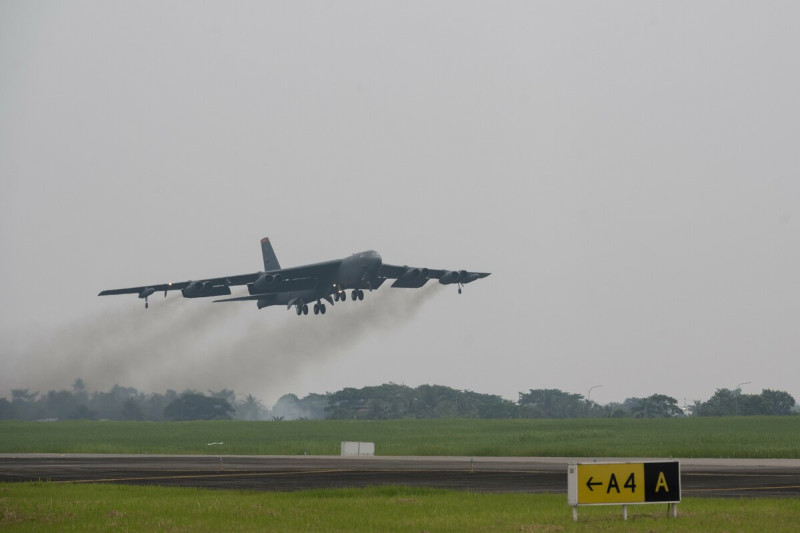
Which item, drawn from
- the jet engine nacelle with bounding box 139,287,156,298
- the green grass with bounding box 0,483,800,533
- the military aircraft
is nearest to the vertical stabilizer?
the military aircraft

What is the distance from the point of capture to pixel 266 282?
252ft

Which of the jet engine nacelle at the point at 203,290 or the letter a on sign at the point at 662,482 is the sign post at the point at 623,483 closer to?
the letter a on sign at the point at 662,482

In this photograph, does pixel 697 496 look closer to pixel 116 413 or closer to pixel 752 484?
pixel 752 484

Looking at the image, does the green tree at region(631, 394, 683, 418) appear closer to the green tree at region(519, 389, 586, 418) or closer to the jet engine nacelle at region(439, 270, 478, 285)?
the green tree at region(519, 389, 586, 418)

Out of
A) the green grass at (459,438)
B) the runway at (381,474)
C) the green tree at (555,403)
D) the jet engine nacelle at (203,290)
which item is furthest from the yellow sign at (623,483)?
the green tree at (555,403)

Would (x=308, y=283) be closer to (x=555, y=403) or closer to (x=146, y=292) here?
(x=146, y=292)

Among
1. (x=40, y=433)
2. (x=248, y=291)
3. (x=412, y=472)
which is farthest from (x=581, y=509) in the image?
(x=40, y=433)

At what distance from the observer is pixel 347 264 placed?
7362 centimetres

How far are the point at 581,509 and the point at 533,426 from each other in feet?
243

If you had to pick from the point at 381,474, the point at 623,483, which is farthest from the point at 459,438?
the point at 623,483

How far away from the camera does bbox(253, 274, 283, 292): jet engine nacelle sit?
7669 centimetres

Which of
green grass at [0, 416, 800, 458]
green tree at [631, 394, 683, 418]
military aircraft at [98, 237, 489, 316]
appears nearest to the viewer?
green grass at [0, 416, 800, 458]

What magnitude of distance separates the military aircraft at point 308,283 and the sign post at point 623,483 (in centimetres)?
4884

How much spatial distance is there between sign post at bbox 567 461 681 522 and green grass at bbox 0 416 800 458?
108ft
